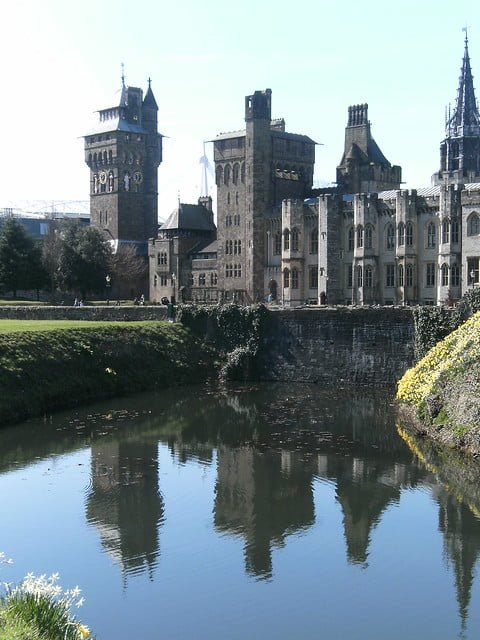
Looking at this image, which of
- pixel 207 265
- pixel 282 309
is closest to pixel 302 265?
pixel 207 265

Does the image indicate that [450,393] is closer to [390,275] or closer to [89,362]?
[89,362]

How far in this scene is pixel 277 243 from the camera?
7962 cm

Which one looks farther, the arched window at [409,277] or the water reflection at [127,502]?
the arched window at [409,277]

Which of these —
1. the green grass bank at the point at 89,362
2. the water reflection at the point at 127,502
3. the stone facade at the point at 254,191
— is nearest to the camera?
the water reflection at the point at 127,502

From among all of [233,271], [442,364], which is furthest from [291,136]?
[442,364]

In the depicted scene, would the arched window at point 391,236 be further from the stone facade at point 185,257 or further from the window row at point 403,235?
the stone facade at point 185,257

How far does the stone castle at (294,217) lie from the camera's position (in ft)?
220

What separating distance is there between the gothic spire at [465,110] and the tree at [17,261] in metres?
40.9

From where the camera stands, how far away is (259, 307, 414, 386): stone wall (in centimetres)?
4856

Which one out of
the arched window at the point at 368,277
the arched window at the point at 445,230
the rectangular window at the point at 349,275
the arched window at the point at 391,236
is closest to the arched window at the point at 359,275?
the arched window at the point at 368,277

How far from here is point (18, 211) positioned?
518 ft

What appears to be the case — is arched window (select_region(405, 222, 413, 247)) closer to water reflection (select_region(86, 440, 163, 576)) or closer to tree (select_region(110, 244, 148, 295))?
tree (select_region(110, 244, 148, 295))

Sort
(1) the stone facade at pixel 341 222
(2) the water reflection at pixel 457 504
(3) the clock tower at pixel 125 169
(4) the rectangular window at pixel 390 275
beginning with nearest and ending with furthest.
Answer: (2) the water reflection at pixel 457 504 → (1) the stone facade at pixel 341 222 → (4) the rectangular window at pixel 390 275 → (3) the clock tower at pixel 125 169

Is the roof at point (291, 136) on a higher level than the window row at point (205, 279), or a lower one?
higher
